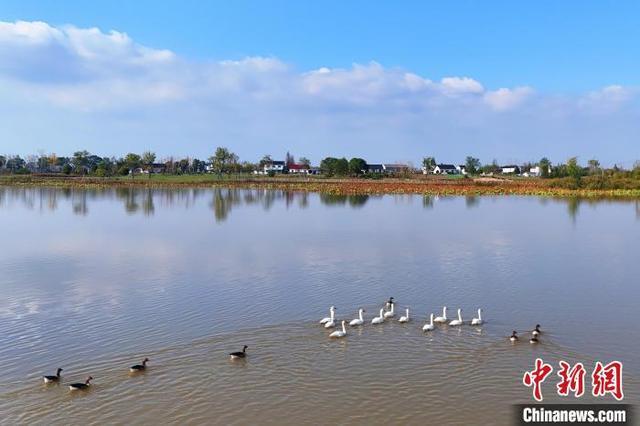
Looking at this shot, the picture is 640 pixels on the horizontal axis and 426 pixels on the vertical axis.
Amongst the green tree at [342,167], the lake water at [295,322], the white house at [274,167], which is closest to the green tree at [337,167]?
the green tree at [342,167]

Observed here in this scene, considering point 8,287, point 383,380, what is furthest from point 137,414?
point 8,287

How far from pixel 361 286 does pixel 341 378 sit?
8.32m

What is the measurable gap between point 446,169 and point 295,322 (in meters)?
171

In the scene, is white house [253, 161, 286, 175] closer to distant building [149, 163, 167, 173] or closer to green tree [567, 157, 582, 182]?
distant building [149, 163, 167, 173]

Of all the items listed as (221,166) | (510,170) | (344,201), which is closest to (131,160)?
(221,166)

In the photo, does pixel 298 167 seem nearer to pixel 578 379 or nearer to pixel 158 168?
pixel 158 168

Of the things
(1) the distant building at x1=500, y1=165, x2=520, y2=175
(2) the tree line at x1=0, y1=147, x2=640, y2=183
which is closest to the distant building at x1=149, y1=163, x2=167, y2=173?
(2) the tree line at x1=0, y1=147, x2=640, y2=183

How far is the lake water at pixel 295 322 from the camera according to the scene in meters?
10.3

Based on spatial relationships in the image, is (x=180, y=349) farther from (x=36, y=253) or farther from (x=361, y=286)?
(x=36, y=253)

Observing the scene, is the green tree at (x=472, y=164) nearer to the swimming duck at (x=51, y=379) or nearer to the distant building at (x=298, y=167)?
the distant building at (x=298, y=167)

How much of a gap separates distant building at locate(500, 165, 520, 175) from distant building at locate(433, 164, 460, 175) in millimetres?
15059

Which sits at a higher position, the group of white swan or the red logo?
the group of white swan

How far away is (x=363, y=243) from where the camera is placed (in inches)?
1183

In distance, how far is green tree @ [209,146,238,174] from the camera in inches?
4961
